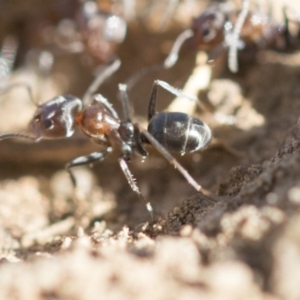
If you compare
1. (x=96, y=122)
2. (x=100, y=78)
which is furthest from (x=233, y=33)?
(x=96, y=122)

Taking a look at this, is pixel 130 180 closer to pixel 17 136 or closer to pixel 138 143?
pixel 138 143

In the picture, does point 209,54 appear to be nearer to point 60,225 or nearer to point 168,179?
point 168,179

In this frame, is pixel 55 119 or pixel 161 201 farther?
pixel 55 119

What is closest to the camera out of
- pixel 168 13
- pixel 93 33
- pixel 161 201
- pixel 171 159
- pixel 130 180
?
pixel 171 159

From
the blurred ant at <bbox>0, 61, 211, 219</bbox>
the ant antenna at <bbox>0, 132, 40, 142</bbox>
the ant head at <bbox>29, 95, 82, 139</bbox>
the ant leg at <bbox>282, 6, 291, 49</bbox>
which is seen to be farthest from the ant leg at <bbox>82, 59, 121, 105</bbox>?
the ant leg at <bbox>282, 6, 291, 49</bbox>

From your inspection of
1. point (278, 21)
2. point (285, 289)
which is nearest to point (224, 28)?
point (278, 21)

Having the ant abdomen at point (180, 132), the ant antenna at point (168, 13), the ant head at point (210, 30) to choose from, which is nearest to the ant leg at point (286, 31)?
the ant head at point (210, 30)

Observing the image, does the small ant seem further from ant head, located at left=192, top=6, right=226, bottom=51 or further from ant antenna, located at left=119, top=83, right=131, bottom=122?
ant antenna, located at left=119, top=83, right=131, bottom=122
